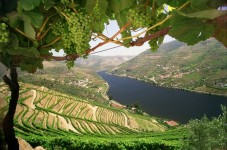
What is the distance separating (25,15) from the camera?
2828 millimetres

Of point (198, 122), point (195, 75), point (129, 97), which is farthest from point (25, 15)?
point (195, 75)

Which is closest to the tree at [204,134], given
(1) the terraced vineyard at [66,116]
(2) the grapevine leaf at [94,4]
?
(1) the terraced vineyard at [66,116]

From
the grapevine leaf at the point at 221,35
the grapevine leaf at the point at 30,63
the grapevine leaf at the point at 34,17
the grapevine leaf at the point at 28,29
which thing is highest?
the grapevine leaf at the point at 34,17

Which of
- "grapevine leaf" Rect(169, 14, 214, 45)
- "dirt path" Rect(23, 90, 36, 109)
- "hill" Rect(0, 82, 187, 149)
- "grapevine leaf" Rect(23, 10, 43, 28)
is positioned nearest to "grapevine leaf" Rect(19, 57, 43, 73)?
"grapevine leaf" Rect(23, 10, 43, 28)

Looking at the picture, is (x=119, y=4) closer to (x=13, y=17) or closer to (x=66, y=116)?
(x=13, y=17)

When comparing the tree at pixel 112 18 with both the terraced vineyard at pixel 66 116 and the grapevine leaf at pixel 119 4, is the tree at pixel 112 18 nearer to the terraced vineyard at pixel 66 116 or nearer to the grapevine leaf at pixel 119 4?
the grapevine leaf at pixel 119 4

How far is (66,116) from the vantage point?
243ft

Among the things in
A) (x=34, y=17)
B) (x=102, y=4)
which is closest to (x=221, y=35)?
(x=102, y=4)

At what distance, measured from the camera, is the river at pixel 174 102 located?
112188mm

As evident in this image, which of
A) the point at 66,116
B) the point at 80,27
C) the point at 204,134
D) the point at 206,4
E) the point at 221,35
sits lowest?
the point at 204,134

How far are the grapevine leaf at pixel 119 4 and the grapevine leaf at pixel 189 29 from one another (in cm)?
91

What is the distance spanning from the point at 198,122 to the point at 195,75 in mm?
157155

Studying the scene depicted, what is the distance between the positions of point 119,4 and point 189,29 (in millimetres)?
1154

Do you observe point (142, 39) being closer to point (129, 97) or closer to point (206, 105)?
point (206, 105)
